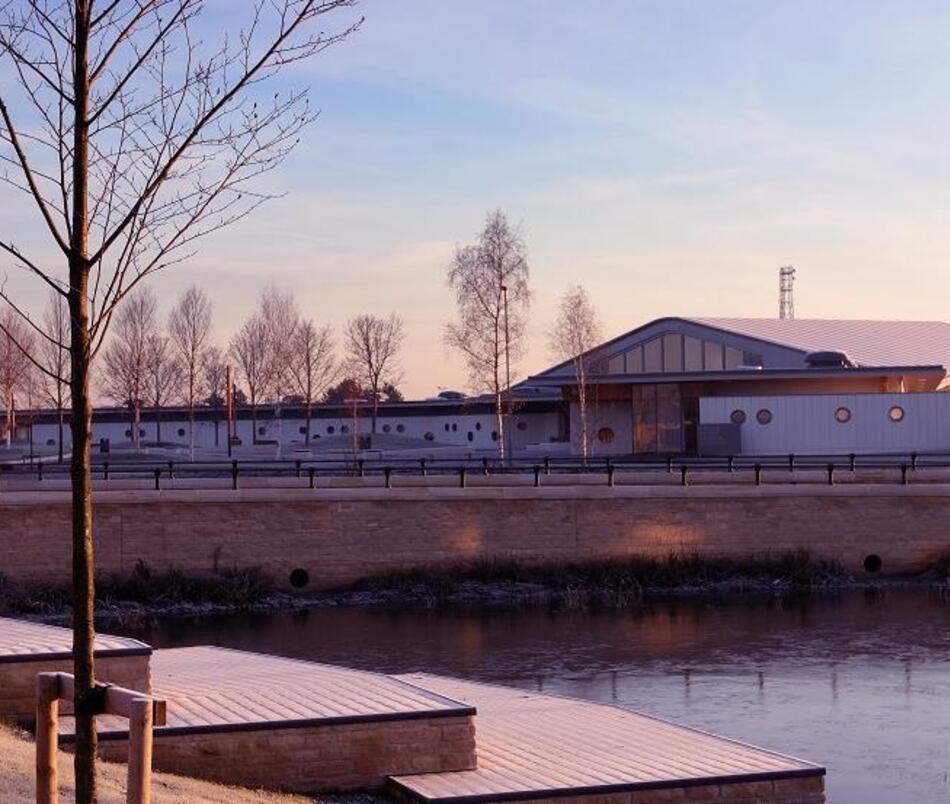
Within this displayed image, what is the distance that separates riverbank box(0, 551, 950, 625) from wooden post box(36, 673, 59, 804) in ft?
69.4

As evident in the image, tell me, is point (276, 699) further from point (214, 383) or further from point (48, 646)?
point (214, 383)

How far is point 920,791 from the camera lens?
14672 millimetres

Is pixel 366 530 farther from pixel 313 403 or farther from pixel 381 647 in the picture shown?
pixel 313 403

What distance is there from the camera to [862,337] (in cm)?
6238

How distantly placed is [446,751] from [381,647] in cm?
1272

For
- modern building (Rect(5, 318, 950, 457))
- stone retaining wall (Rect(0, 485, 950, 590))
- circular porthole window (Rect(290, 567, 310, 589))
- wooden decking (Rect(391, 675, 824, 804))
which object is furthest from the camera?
modern building (Rect(5, 318, 950, 457))

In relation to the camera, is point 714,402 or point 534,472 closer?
point 534,472

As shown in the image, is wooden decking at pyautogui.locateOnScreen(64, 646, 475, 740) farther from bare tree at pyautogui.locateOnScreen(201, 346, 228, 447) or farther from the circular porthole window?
bare tree at pyautogui.locateOnScreen(201, 346, 228, 447)

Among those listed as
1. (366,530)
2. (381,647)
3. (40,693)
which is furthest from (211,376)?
(40,693)

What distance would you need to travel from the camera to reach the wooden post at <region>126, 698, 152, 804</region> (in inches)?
277

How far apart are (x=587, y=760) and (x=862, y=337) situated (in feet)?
169

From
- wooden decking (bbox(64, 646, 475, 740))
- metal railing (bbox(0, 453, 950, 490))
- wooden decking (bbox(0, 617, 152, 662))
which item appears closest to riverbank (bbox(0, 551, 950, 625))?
metal railing (bbox(0, 453, 950, 490))

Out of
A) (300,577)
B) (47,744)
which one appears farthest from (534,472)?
(47,744)

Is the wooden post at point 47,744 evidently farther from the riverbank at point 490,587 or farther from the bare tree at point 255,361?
the bare tree at point 255,361
